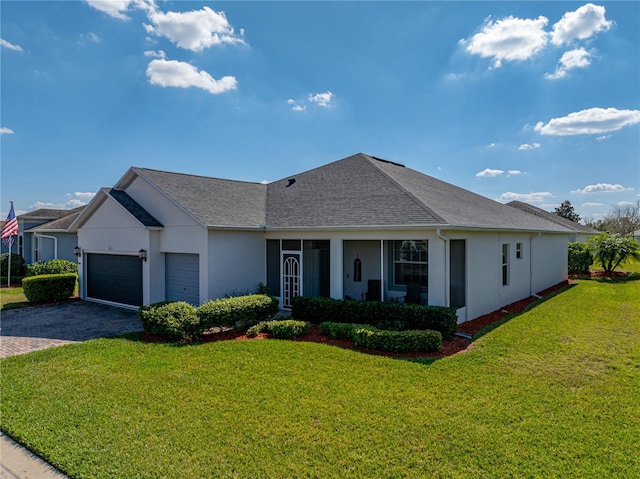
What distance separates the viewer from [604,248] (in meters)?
24.0

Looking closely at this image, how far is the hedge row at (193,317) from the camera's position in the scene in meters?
9.56

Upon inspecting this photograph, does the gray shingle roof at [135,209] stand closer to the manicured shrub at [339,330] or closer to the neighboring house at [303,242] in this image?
the neighboring house at [303,242]

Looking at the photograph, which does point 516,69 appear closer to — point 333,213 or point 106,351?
point 333,213

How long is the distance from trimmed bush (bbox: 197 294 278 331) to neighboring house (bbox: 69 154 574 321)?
6.25ft

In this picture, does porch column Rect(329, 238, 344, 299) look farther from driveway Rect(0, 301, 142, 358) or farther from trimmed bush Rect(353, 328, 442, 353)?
driveway Rect(0, 301, 142, 358)

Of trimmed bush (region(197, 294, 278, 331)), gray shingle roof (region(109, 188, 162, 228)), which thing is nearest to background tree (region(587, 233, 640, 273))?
trimmed bush (region(197, 294, 278, 331))

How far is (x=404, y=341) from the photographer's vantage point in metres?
8.46

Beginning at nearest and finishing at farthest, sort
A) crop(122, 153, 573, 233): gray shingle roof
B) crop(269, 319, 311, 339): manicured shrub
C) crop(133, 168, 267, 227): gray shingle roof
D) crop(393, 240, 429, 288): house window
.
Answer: crop(269, 319, 311, 339): manicured shrub → crop(122, 153, 573, 233): gray shingle roof → crop(133, 168, 267, 227): gray shingle roof → crop(393, 240, 429, 288): house window

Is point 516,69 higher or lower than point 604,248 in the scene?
higher

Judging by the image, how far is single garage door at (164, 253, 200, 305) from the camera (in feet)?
42.1

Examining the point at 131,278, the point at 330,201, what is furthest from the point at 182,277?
the point at 330,201

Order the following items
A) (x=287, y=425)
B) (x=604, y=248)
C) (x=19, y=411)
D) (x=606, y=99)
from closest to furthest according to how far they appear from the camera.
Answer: (x=287, y=425)
(x=19, y=411)
(x=606, y=99)
(x=604, y=248)

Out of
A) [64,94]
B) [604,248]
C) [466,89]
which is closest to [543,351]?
[466,89]

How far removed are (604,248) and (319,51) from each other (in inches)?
890
